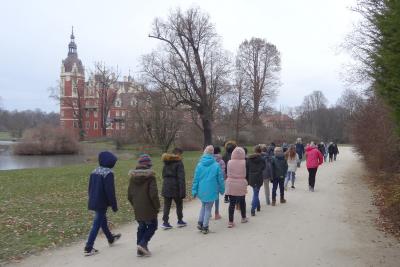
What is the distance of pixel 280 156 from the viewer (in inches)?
543

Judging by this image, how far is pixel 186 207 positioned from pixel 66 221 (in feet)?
11.4

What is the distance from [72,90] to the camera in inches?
3671

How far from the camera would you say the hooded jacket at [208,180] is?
945 cm

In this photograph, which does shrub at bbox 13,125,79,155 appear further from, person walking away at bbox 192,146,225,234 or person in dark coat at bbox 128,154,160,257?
person in dark coat at bbox 128,154,160,257

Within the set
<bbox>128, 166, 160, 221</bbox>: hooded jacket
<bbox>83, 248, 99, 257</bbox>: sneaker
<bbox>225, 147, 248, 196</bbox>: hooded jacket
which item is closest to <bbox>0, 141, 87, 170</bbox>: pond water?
<bbox>225, 147, 248, 196</bbox>: hooded jacket

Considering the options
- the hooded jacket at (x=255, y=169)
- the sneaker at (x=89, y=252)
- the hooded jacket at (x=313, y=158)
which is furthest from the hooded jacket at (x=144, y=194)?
the hooded jacket at (x=313, y=158)

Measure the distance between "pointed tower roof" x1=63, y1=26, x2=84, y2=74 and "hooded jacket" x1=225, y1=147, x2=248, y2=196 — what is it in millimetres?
97274

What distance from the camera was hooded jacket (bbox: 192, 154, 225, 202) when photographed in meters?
9.45

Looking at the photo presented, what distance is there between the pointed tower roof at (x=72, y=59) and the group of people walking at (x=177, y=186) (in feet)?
312

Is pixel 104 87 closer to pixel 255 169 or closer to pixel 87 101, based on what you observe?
pixel 87 101

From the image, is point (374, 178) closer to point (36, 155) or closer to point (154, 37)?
point (154, 37)

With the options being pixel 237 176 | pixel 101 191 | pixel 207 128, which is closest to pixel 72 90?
pixel 207 128

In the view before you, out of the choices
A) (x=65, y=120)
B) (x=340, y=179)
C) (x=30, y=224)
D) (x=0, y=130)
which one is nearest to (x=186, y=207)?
→ (x=30, y=224)

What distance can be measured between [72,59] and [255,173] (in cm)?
Answer: 9839
